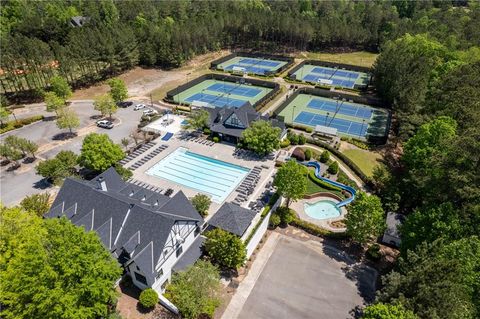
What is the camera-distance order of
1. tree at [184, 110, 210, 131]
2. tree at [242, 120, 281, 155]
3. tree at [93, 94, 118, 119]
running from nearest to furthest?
tree at [242, 120, 281, 155], tree at [184, 110, 210, 131], tree at [93, 94, 118, 119]

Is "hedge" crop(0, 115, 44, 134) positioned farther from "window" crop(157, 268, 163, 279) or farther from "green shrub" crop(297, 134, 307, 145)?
"green shrub" crop(297, 134, 307, 145)

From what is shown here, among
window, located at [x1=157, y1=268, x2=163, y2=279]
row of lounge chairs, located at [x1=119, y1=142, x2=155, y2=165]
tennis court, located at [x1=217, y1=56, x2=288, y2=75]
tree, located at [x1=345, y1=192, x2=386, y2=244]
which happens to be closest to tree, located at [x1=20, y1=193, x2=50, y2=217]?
row of lounge chairs, located at [x1=119, y1=142, x2=155, y2=165]

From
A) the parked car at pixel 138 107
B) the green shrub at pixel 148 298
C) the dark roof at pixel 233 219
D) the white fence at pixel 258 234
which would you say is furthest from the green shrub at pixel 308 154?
the parked car at pixel 138 107

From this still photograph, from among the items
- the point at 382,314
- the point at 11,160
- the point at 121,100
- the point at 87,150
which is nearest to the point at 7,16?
the point at 121,100

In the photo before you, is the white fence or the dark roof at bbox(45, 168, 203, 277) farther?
the white fence

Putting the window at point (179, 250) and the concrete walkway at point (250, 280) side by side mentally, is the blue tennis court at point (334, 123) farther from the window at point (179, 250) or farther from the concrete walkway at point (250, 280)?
the window at point (179, 250)

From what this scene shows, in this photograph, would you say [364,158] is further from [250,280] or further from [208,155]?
[250,280]
